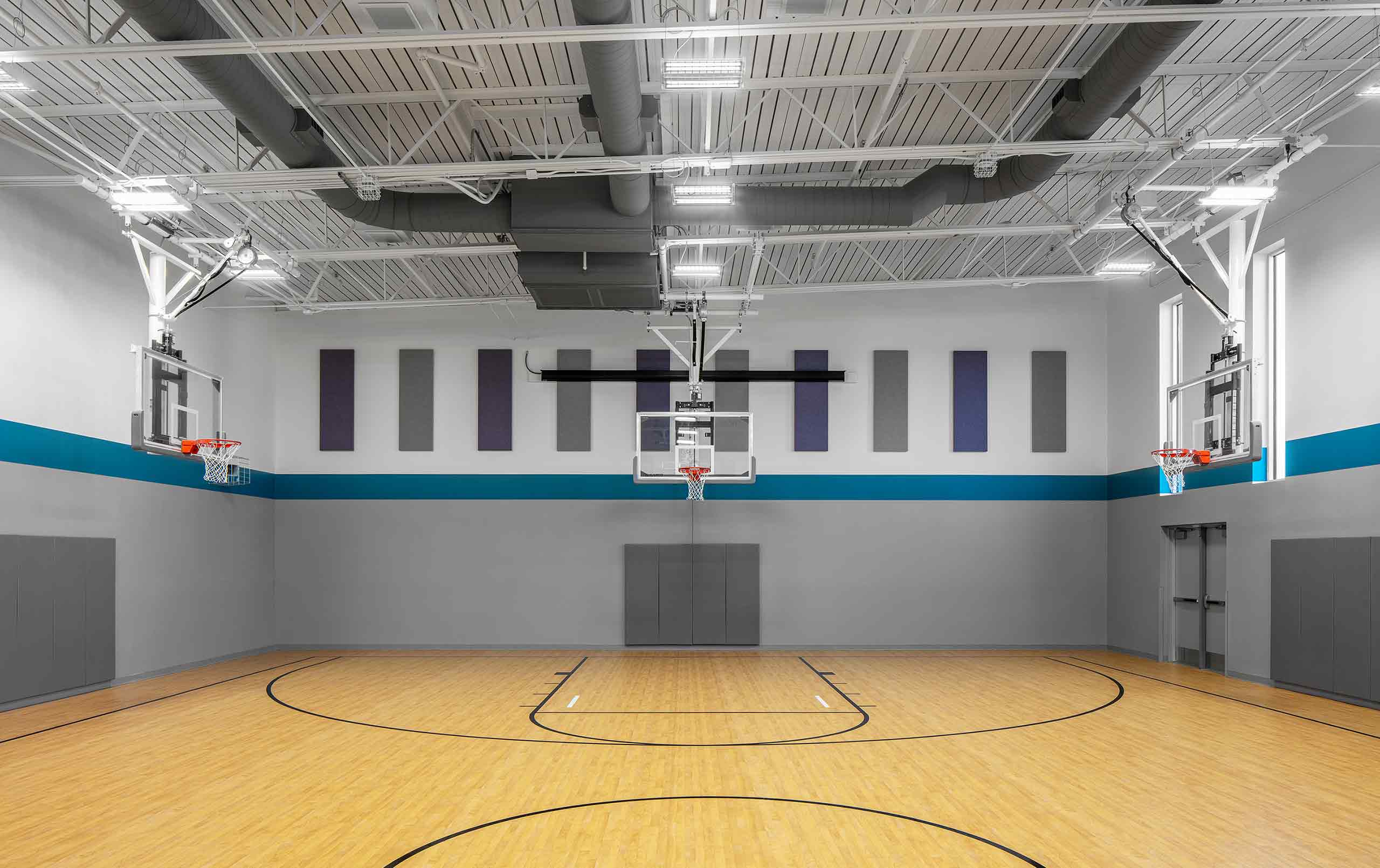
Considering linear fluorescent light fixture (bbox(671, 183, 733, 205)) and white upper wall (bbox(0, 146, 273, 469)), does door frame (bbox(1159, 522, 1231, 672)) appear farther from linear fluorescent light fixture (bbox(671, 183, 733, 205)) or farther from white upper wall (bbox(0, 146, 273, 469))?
white upper wall (bbox(0, 146, 273, 469))

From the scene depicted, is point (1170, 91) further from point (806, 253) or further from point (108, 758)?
point (108, 758)

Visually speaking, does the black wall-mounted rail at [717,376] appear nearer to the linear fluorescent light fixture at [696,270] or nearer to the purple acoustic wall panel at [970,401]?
the purple acoustic wall panel at [970,401]

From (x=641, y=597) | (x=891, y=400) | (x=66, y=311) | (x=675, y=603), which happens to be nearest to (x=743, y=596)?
(x=675, y=603)

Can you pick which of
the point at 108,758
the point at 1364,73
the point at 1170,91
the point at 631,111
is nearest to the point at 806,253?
the point at 1170,91

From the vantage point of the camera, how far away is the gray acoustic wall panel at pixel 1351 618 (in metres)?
13.2

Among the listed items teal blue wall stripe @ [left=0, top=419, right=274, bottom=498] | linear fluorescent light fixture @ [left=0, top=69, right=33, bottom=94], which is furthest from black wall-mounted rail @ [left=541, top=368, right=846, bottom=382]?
linear fluorescent light fixture @ [left=0, top=69, right=33, bottom=94]

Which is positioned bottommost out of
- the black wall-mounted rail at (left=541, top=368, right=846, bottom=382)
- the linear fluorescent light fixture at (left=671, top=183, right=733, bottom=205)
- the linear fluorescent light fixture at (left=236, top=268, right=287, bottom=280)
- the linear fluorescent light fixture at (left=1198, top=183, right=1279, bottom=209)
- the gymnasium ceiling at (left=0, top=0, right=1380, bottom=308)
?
the black wall-mounted rail at (left=541, top=368, right=846, bottom=382)

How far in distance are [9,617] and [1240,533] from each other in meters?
18.9

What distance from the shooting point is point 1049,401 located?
2138cm

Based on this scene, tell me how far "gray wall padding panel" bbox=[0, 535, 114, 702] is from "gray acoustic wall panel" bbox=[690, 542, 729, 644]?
1093 cm

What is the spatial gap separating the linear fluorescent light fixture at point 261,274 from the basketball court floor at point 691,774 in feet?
21.1

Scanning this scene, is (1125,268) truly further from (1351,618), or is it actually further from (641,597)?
(641,597)

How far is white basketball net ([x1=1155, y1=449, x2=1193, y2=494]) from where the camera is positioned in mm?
13602

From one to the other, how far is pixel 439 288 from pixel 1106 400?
48.7 ft
